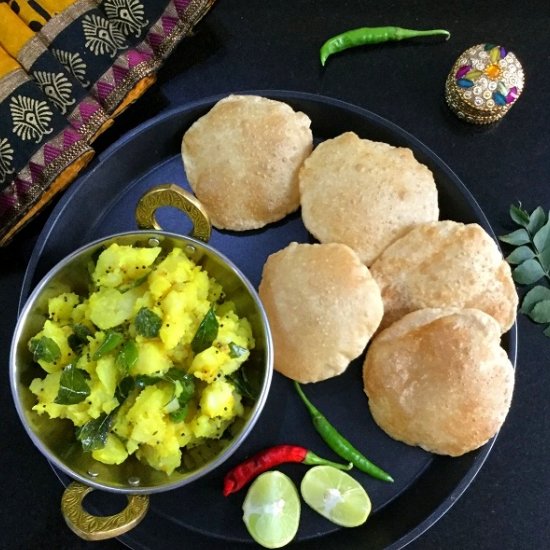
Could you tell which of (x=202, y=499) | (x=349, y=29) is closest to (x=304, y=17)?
(x=349, y=29)

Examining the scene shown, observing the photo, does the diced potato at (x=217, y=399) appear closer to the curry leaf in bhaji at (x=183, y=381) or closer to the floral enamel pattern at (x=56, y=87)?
the curry leaf in bhaji at (x=183, y=381)

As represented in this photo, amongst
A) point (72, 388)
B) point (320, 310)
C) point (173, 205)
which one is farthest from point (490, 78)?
point (72, 388)

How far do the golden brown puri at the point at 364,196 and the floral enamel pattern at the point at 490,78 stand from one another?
336 mm

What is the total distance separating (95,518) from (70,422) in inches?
11.4

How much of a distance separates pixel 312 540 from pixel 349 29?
159 centimetres

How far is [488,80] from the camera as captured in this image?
195 cm

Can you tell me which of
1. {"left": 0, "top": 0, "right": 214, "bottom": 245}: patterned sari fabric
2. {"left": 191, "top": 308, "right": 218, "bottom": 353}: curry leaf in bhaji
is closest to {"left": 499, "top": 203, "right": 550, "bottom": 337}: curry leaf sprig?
{"left": 191, "top": 308, "right": 218, "bottom": 353}: curry leaf in bhaji

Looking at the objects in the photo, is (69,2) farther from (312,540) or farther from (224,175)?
(312,540)

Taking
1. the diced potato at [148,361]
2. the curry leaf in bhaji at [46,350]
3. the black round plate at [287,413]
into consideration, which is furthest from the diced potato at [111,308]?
the black round plate at [287,413]

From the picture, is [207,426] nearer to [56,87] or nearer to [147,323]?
[147,323]

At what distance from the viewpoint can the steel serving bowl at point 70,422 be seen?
158cm

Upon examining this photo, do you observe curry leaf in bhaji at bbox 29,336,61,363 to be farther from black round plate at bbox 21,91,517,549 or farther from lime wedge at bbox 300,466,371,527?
lime wedge at bbox 300,466,371,527

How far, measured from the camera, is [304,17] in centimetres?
214

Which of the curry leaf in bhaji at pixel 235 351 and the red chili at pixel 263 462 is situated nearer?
the curry leaf in bhaji at pixel 235 351
